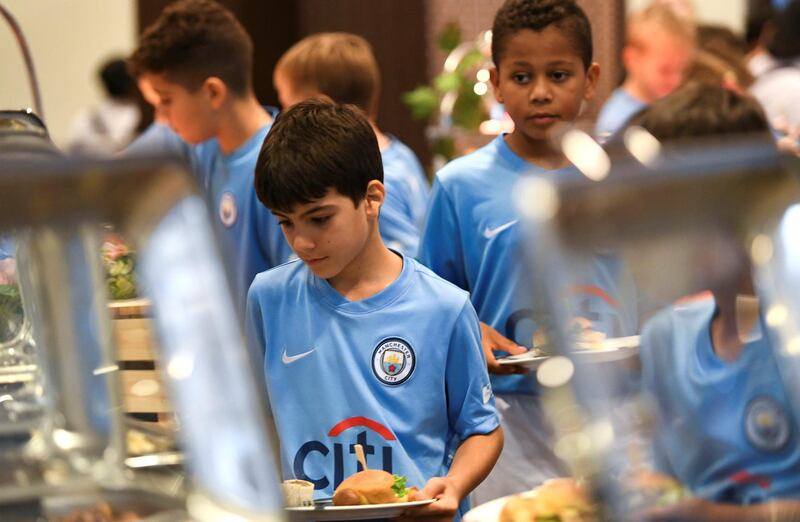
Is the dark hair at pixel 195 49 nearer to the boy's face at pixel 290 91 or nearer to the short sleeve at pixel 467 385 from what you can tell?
the boy's face at pixel 290 91

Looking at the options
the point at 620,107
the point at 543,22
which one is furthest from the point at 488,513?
the point at 620,107

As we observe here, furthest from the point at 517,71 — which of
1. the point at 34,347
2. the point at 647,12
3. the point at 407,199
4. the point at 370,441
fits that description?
the point at 647,12

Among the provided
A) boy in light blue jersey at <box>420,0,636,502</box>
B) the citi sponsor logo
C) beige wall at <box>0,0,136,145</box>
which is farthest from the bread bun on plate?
beige wall at <box>0,0,136,145</box>

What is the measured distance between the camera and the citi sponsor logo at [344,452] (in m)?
2.74

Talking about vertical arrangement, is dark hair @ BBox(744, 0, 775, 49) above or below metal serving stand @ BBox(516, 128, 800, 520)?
Answer: above

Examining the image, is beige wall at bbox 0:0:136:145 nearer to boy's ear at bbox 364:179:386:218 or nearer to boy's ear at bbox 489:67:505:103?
→ boy's ear at bbox 489:67:505:103

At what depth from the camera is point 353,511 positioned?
95.2 inches

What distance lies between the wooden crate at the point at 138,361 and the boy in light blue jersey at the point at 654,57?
16.4 ft

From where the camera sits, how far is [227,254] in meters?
1.62

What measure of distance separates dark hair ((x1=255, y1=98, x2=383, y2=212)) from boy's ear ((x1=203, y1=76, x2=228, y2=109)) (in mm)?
1687

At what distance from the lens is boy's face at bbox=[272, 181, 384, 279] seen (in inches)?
111

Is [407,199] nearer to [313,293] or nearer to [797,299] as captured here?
[313,293]

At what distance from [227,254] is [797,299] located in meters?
0.72

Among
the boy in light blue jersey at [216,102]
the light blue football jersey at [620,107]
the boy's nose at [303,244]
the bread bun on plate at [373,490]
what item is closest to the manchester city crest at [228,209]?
the boy in light blue jersey at [216,102]
